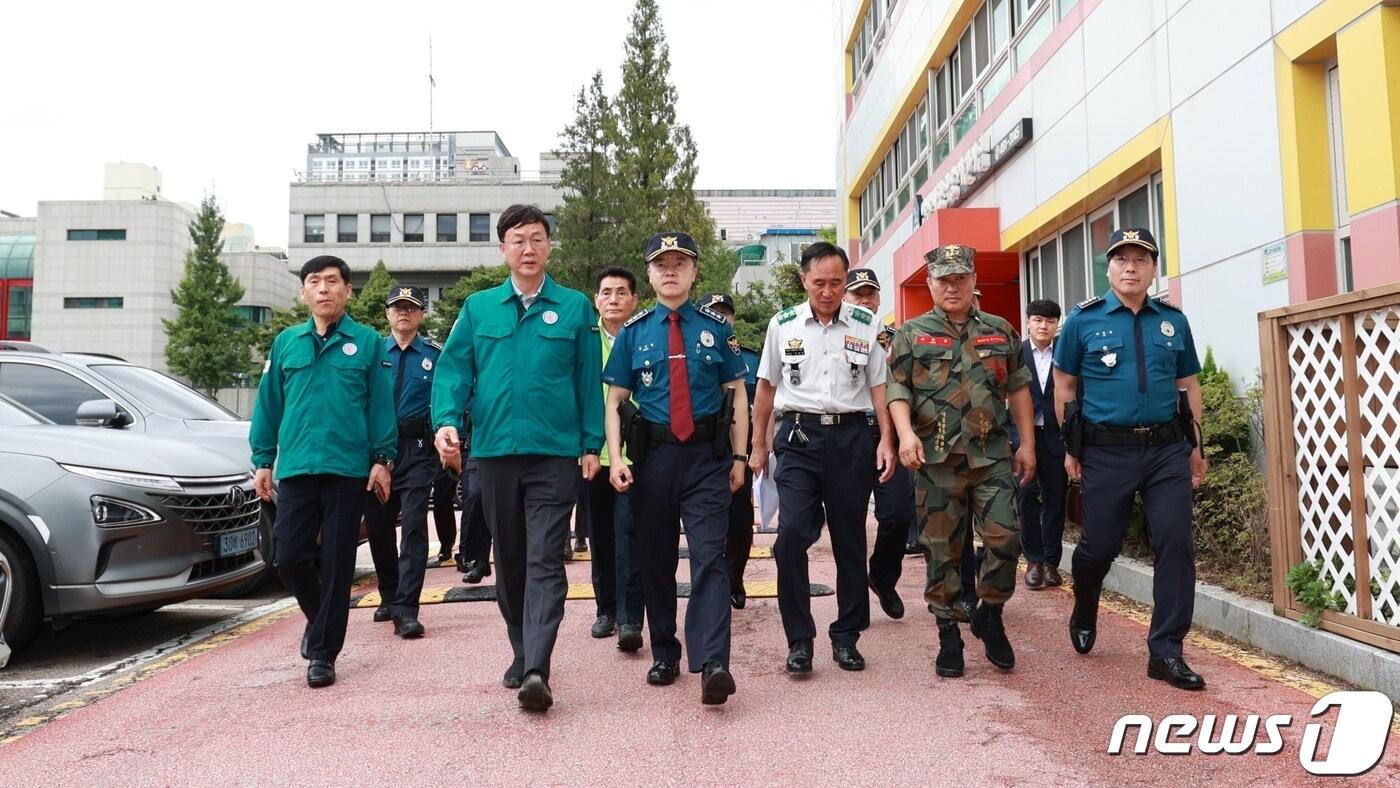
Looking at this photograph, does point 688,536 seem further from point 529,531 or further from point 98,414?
point 98,414

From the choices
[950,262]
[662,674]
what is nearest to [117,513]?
[662,674]

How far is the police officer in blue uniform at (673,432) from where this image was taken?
4375 millimetres

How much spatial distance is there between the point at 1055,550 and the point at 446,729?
4666mm

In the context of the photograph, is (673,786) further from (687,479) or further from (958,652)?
(958,652)

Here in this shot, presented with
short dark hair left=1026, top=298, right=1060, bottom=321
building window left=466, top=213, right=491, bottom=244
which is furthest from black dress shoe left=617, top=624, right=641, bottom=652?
building window left=466, top=213, right=491, bottom=244

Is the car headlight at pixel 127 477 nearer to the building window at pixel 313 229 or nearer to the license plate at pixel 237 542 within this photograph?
the license plate at pixel 237 542

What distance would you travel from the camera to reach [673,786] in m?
3.19

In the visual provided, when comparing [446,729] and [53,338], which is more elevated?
[53,338]

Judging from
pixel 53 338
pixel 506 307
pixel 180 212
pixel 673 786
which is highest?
pixel 180 212

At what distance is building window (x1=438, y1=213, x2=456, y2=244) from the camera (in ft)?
192

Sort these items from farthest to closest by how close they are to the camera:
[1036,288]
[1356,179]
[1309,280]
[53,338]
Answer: [53,338] < [1036,288] < [1309,280] < [1356,179]

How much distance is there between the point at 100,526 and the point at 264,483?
110 centimetres

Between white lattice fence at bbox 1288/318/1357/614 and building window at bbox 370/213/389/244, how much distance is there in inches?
2303

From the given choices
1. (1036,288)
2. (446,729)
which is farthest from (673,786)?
(1036,288)
